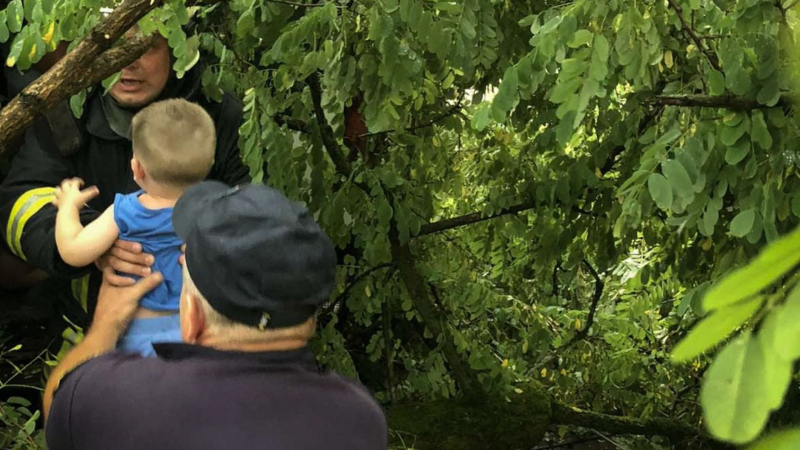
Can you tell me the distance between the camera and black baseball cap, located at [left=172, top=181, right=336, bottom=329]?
3.84ft

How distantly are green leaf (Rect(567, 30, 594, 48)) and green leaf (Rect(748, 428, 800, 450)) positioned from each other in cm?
110

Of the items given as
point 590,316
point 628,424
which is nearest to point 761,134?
point 590,316

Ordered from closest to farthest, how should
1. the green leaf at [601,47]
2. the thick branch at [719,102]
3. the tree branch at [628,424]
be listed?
the green leaf at [601,47] < the thick branch at [719,102] < the tree branch at [628,424]

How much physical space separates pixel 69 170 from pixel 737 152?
5.01 ft

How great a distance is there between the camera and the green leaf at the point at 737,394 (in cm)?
37

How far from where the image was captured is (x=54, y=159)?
6.40 feet

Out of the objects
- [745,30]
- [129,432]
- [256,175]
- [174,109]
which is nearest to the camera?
[129,432]

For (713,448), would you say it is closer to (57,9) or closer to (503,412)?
(503,412)

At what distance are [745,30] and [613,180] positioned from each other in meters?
1.09

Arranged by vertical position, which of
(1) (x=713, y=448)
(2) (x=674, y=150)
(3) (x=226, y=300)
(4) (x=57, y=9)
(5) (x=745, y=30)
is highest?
(5) (x=745, y=30)

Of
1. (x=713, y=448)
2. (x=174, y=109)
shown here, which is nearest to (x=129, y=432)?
(x=174, y=109)

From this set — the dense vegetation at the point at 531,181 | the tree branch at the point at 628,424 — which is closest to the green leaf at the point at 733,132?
the dense vegetation at the point at 531,181

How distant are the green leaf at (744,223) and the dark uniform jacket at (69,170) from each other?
1.30 m

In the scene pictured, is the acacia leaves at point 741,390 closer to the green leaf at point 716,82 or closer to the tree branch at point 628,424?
the green leaf at point 716,82
